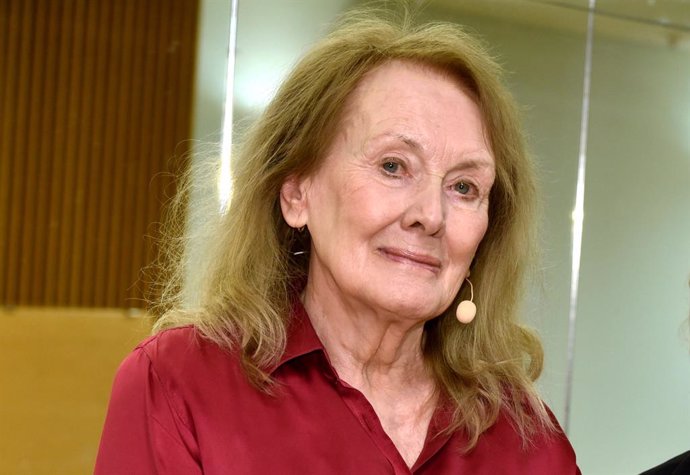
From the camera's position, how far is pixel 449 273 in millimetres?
1843

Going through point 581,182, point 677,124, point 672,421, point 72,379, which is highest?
point 677,124

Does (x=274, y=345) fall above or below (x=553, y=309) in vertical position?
Result: above

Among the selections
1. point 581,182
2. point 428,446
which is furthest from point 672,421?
point 428,446

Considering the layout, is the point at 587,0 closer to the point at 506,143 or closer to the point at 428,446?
the point at 506,143

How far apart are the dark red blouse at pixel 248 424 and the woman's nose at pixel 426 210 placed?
0.99 ft

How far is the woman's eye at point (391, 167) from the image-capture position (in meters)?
1.79

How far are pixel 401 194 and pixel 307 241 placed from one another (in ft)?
1.06

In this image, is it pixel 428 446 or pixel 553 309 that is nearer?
pixel 428 446

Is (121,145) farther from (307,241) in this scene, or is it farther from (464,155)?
(464,155)

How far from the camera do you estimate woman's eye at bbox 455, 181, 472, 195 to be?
1.86 m

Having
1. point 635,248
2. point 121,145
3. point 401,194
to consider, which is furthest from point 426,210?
point 635,248

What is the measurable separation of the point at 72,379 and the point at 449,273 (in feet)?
6.86

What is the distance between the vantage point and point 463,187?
73.4 inches

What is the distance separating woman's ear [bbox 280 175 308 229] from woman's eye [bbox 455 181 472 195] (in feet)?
0.99
